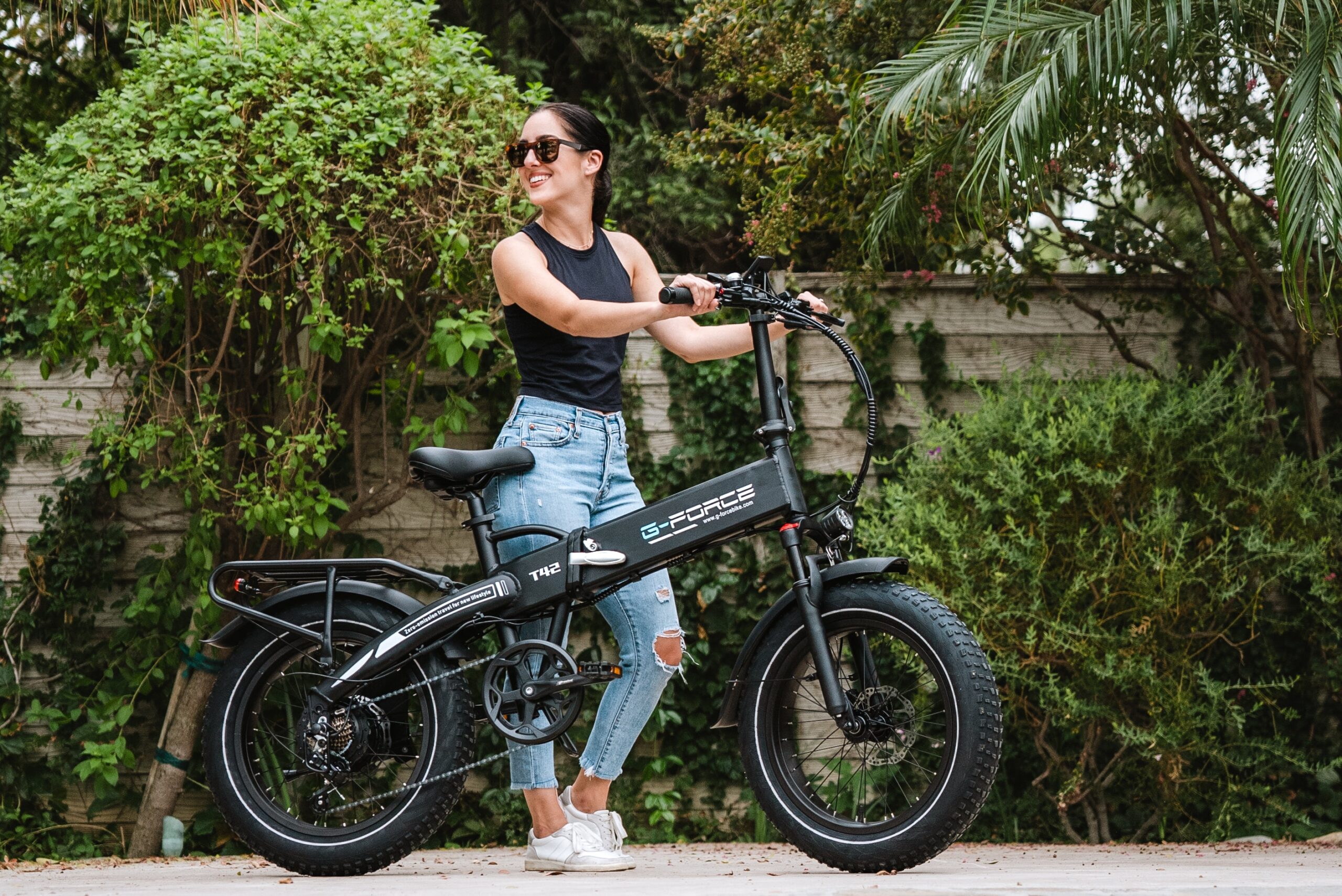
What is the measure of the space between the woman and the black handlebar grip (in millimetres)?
196

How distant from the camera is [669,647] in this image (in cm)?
310

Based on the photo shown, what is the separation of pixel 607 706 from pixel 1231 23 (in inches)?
116

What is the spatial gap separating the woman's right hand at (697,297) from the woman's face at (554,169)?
1.69 feet

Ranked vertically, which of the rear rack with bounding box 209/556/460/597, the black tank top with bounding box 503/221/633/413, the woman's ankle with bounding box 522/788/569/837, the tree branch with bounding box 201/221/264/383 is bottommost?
the woman's ankle with bounding box 522/788/569/837

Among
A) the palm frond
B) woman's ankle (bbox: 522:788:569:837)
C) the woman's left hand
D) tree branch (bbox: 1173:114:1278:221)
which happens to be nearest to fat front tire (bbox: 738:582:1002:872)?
woman's ankle (bbox: 522:788:569:837)

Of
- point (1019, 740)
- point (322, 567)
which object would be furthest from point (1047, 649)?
point (322, 567)

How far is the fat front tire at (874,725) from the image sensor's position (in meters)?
2.61

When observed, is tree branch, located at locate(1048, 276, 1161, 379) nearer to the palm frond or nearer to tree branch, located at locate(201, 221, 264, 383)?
the palm frond

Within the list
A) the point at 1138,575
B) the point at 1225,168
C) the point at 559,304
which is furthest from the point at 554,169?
the point at 1225,168

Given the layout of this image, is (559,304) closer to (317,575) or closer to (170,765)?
(317,575)

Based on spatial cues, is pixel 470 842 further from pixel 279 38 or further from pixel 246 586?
pixel 279 38

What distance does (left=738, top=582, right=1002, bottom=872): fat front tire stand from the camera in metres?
2.61

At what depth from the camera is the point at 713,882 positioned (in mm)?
2777

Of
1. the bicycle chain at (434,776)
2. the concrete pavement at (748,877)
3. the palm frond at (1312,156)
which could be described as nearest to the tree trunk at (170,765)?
the concrete pavement at (748,877)
